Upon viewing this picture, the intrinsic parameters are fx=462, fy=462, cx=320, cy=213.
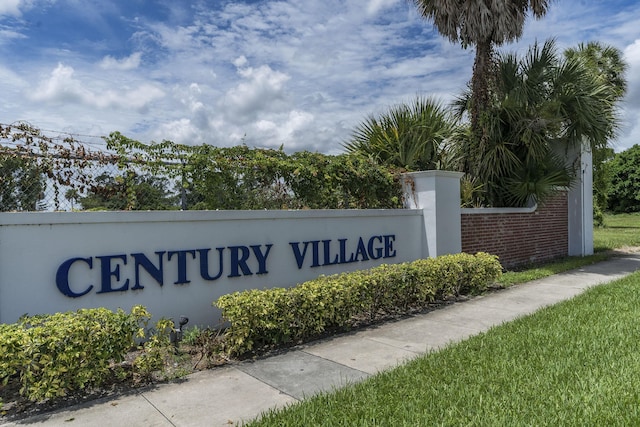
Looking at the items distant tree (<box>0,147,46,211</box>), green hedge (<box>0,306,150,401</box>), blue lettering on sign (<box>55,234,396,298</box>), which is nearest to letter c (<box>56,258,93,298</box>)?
blue lettering on sign (<box>55,234,396,298</box>)

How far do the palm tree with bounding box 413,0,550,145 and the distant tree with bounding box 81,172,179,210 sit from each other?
7.91m

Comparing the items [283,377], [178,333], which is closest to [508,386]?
[283,377]

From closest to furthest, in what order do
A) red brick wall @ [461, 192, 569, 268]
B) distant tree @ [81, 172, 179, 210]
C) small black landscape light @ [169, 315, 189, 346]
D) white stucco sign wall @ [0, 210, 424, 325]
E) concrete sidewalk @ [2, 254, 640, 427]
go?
concrete sidewalk @ [2, 254, 640, 427]
white stucco sign wall @ [0, 210, 424, 325]
small black landscape light @ [169, 315, 189, 346]
distant tree @ [81, 172, 179, 210]
red brick wall @ [461, 192, 569, 268]

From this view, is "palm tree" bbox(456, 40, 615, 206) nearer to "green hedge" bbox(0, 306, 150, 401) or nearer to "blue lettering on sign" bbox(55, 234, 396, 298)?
"blue lettering on sign" bbox(55, 234, 396, 298)

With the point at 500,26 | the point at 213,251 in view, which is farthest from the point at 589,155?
the point at 213,251

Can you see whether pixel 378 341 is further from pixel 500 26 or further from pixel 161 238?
pixel 500 26

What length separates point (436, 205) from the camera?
863cm

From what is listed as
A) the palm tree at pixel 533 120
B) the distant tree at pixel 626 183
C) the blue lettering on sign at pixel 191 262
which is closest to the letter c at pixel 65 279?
the blue lettering on sign at pixel 191 262

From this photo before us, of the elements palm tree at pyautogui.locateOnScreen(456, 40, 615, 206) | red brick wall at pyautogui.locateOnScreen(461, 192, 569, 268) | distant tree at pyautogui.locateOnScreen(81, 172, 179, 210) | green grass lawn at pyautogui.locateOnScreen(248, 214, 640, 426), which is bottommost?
green grass lawn at pyautogui.locateOnScreen(248, 214, 640, 426)

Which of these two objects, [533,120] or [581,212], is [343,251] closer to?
[533,120]

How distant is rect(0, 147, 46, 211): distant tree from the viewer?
4.75 meters

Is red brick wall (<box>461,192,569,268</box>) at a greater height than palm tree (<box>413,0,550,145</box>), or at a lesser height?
lesser

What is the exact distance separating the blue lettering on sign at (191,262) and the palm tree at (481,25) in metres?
5.64

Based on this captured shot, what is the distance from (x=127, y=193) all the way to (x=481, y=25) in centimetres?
871
